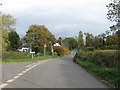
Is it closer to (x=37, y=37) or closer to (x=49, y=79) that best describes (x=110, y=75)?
(x=49, y=79)

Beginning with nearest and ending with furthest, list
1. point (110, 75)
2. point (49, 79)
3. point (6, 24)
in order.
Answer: point (49, 79) → point (110, 75) → point (6, 24)

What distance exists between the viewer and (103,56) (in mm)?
15977

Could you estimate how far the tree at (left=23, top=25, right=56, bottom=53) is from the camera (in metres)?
63.8

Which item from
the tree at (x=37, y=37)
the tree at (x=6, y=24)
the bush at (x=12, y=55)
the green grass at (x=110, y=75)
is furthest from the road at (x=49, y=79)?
the tree at (x=37, y=37)

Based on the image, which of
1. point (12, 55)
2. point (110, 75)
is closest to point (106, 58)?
point (110, 75)

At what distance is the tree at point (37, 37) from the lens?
6384 cm

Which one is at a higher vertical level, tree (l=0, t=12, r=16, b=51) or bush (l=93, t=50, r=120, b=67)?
tree (l=0, t=12, r=16, b=51)

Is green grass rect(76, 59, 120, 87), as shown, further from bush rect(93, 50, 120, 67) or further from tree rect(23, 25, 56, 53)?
tree rect(23, 25, 56, 53)

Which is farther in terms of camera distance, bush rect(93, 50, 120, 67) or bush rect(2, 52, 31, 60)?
bush rect(2, 52, 31, 60)

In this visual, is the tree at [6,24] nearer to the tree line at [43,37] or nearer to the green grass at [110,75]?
the tree line at [43,37]

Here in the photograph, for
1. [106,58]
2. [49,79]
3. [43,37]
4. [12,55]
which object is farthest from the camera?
[43,37]

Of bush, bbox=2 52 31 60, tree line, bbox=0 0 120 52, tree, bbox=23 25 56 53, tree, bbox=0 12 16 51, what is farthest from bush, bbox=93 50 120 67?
tree, bbox=23 25 56 53

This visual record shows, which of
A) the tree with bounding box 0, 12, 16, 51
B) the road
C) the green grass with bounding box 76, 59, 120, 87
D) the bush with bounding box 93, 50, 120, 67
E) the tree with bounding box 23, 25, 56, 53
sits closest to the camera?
the road

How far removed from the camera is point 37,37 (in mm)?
64750
